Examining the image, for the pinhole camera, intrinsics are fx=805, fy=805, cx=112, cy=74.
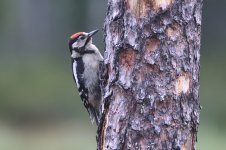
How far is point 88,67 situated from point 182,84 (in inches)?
95.3

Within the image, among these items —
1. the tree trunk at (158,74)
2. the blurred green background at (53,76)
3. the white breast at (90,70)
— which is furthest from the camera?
the blurred green background at (53,76)

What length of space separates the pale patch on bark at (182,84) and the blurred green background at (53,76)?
7264 millimetres

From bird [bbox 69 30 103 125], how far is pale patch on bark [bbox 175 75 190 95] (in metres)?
Answer: 2.26

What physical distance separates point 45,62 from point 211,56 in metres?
4.75

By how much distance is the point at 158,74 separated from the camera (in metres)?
5.48

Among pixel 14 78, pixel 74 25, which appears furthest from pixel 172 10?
pixel 74 25

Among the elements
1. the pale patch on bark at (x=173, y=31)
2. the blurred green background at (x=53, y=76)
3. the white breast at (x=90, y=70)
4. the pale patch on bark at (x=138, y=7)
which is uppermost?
the pale patch on bark at (x=138, y=7)

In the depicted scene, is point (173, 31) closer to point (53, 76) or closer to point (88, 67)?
point (88, 67)

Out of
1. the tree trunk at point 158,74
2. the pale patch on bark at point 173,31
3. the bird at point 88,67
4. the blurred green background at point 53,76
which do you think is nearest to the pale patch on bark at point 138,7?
the tree trunk at point 158,74

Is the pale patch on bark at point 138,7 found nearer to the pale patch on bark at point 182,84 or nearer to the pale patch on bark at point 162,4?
the pale patch on bark at point 162,4

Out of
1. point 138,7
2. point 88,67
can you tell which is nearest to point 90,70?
point 88,67

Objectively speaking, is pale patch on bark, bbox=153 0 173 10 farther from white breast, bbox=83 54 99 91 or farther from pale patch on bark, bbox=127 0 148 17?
white breast, bbox=83 54 99 91

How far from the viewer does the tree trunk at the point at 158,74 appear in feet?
17.9

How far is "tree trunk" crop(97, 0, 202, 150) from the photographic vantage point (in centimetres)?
546
